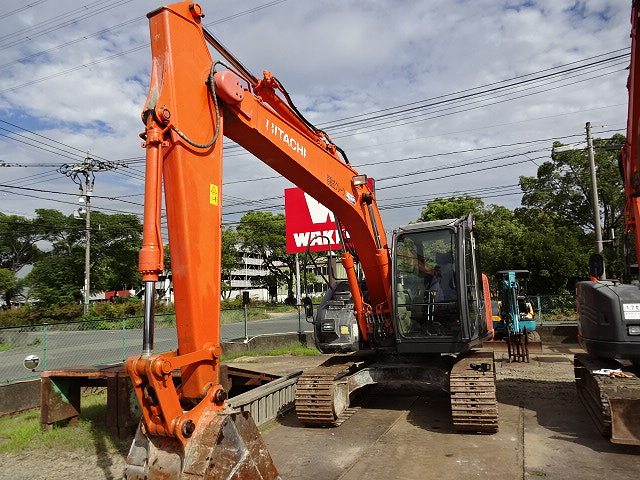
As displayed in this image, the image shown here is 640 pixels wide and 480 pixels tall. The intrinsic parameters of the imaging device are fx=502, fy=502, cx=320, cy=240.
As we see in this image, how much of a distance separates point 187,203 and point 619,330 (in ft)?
16.1

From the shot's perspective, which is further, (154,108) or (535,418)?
(535,418)

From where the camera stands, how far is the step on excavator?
16.4ft

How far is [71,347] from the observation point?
1063cm

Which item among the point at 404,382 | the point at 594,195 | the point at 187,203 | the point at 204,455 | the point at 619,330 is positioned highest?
the point at 594,195

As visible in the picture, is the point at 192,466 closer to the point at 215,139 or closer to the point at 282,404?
the point at 215,139

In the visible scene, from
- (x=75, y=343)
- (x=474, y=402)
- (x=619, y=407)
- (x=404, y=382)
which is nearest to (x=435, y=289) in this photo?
(x=404, y=382)

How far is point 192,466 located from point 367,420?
413 cm

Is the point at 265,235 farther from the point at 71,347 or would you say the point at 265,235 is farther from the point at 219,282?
the point at 219,282

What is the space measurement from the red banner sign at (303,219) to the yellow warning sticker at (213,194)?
414 inches

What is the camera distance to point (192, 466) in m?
3.04

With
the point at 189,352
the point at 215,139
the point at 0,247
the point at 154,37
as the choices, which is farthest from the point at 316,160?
the point at 0,247

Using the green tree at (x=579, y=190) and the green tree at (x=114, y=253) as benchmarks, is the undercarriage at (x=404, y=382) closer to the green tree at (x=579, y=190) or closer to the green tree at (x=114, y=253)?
the green tree at (x=579, y=190)

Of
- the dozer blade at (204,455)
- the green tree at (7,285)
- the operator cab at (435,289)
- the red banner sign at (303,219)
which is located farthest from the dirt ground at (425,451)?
the green tree at (7,285)

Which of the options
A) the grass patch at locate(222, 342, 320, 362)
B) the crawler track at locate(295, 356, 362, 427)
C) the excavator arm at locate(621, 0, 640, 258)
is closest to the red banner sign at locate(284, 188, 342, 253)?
the grass patch at locate(222, 342, 320, 362)
